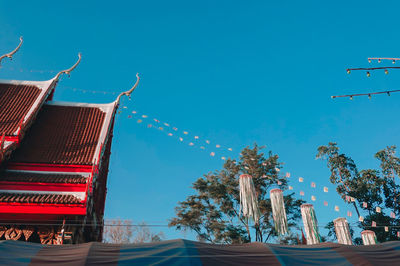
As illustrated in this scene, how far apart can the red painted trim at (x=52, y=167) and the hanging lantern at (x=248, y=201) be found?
17.2ft

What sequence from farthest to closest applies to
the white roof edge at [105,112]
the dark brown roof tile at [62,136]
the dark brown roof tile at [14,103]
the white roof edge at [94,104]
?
the white roof edge at [94,104] < the dark brown roof tile at [14,103] < the white roof edge at [105,112] < the dark brown roof tile at [62,136]

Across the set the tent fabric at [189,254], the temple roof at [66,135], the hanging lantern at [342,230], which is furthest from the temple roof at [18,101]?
the hanging lantern at [342,230]

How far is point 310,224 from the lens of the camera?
35.6 ft

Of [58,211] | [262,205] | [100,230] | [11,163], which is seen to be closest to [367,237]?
[262,205]

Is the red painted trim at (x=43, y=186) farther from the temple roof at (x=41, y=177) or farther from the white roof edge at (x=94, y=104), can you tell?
the white roof edge at (x=94, y=104)

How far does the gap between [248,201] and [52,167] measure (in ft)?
21.9

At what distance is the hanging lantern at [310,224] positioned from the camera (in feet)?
34.8

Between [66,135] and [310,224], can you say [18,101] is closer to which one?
[66,135]

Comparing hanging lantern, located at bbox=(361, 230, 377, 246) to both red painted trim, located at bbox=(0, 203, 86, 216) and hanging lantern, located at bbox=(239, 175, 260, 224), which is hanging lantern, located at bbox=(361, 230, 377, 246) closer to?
hanging lantern, located at bbox=(239, 175, 260, 224)

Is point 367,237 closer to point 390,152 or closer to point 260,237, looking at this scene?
point 260,237

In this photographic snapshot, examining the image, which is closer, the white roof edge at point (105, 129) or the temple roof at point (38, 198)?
the temple roof at point (38, 198)

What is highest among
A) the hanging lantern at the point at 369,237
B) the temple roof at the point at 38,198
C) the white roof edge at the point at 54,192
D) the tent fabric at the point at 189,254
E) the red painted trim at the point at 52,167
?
the red painted trim at the point at 52,167

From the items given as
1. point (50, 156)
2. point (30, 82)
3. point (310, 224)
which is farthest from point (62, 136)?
point (310, 224)

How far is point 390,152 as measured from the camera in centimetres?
2669
